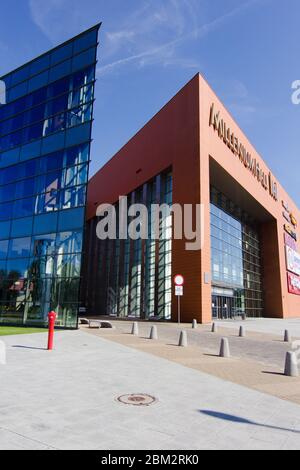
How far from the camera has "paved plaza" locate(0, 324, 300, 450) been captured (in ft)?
15.1

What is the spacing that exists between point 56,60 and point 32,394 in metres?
25.7

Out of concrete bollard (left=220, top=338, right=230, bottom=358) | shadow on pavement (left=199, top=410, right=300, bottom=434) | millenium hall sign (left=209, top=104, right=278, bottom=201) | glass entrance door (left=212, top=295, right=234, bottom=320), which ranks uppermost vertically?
millenium hall sign (left=209, top=104, right=278, bottom=201)

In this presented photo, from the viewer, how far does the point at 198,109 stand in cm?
3047

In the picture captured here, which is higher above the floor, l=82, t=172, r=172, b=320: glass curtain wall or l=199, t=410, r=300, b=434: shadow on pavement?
l=82, t=172, r=172, b=320: glass curtain wall

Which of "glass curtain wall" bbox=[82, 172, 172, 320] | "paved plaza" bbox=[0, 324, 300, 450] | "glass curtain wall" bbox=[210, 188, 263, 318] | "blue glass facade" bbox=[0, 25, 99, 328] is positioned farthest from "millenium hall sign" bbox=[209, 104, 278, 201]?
"paved plaza" bbox=[0, 324, 300, 450]

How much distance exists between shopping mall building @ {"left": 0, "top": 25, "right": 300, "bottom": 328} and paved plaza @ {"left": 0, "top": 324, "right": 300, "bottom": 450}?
12.0 m

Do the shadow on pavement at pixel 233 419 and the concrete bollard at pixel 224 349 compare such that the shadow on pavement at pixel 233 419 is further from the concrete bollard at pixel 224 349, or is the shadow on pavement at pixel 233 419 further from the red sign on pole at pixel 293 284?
the red sign on pole at pixel 293 284

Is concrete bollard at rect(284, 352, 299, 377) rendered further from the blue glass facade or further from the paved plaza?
the blue glass facade

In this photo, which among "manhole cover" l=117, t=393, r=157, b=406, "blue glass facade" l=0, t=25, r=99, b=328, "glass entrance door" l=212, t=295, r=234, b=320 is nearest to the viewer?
"manhole cover" l=117, t=393, r=157, b=406

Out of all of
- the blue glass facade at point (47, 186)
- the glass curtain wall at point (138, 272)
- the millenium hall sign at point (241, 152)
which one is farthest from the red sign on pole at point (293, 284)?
the blue glass facade at point (47, 186)

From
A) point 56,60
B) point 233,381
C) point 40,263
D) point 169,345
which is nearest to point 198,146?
point 56,60

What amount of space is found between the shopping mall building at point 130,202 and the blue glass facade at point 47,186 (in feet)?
0.28

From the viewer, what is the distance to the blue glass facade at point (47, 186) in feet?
70.5

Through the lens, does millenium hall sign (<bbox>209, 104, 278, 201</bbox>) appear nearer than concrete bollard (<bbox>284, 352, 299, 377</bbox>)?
No
